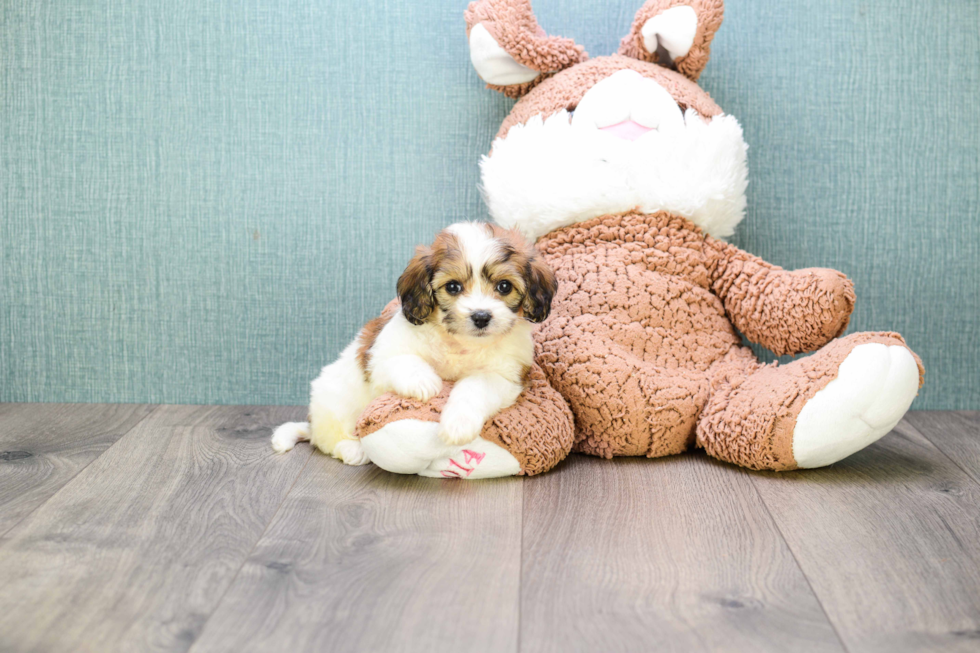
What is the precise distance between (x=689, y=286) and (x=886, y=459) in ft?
1.85

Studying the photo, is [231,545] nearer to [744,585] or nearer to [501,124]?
[744,585]

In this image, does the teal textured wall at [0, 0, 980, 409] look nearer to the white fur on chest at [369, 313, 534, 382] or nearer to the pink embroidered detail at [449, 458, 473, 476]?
the white fur on chest at [369, 313, 534, 382]

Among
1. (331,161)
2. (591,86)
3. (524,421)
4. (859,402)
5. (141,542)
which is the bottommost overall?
(141,542)

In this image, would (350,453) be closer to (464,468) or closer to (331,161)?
(464,468)

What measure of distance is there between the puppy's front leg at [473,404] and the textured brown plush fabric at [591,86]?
0.68m

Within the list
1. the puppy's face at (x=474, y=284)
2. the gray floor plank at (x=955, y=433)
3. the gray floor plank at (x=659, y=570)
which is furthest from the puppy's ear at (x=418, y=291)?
the gray floor plank at (x=955, y=433)

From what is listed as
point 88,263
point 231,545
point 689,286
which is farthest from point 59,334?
point 689,286

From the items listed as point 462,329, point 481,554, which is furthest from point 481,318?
point 481,554

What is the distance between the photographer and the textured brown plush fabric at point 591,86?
1854mm

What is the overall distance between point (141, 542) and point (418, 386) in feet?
1.75

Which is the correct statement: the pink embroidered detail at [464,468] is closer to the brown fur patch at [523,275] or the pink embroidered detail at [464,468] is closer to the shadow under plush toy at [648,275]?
the shadow under plush toy at [648,275]

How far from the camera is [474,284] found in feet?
4.89

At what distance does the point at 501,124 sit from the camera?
82.8 inches

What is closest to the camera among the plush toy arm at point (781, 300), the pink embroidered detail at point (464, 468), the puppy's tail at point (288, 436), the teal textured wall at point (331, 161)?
the pink embroidered detail at point (464, 468)
